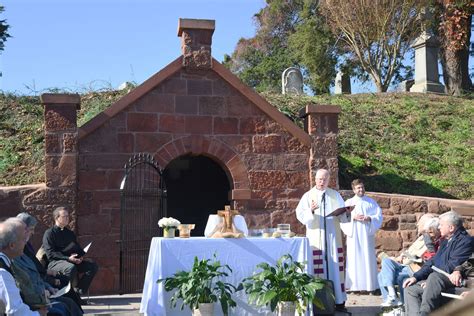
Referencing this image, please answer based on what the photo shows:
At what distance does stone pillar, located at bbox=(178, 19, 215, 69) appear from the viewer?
36.7 ft

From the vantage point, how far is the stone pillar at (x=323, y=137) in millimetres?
11547

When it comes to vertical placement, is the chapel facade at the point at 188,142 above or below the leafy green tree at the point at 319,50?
below

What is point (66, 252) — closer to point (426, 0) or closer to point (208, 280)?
point (208, 280)

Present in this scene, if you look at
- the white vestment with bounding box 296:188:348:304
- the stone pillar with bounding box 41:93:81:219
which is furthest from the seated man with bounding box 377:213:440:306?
the stone pillar with bounding box 41:93:81:219

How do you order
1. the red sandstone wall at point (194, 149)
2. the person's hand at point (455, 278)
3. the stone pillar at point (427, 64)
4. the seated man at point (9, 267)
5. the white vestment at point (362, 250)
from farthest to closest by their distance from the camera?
the stone pillar at point (427, 64)
the red sandstone wall at point (194, 149)
the white vestment at point (362, 250)
the person's hand at point (455, 278)
the seated man at point (9, 267)

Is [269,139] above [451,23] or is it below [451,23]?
below

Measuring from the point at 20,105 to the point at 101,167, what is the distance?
19.4 ft

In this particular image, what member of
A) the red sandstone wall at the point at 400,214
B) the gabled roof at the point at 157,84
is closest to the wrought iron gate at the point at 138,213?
the gabled roof at the point at 157,84

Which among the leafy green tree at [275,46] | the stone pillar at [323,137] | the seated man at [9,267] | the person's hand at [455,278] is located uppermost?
the leafy green tree at [275,46]

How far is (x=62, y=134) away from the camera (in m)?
10.5

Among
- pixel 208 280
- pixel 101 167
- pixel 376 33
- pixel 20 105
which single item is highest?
pixel 376 33

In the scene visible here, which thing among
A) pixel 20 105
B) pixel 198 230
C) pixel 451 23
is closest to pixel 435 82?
pixel 451 23

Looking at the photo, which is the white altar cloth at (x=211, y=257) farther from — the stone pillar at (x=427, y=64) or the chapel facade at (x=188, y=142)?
the stone pillar at (x=427, y=64)

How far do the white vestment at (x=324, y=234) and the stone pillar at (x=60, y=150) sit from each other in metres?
3.88
